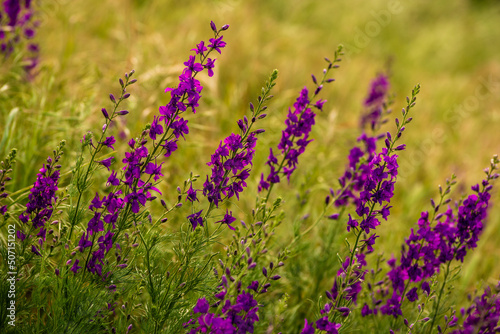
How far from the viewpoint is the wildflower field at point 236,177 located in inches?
74.9

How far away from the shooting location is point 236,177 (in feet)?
6.54


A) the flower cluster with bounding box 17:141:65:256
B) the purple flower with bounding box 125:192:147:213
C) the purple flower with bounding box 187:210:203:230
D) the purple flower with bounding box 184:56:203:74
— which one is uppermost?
the purple flower with bounding box 184:56:203:74

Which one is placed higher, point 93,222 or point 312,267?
point 312,267

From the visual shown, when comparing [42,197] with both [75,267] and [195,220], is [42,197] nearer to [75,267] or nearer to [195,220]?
[75,267]

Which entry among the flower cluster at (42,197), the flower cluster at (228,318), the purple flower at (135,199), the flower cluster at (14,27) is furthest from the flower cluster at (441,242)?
the flower cluster at (14,27)

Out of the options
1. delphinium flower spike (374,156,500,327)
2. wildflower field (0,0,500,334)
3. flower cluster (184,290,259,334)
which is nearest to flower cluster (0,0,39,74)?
wildflower field (0,0,500,334)

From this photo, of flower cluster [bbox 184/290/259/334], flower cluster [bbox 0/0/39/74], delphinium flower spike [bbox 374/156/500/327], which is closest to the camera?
flower cluster [bbox 184/290/259/334]

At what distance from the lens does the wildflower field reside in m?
1.90

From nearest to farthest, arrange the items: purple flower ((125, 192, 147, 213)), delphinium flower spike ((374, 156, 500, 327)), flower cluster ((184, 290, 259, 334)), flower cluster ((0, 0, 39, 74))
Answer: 1. flower cluster ((184, 290, 259, 334))
2. purple flower ((125, 192, 147, 213))
3. delphinium flower spike ((374, 156, 500, 327))
4. flower cluster ((0, 0, 39, 74))

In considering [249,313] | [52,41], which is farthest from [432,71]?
[249,313]

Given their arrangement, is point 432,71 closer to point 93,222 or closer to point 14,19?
point 14,19

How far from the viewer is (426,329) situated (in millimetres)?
2477

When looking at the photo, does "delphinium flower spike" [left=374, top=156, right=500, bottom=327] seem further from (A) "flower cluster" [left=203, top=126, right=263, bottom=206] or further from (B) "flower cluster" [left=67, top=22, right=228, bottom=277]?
(B) "flower cluster" [left=67, top=22, right=228, bottom=277]

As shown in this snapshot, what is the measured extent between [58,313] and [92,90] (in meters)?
2.55
